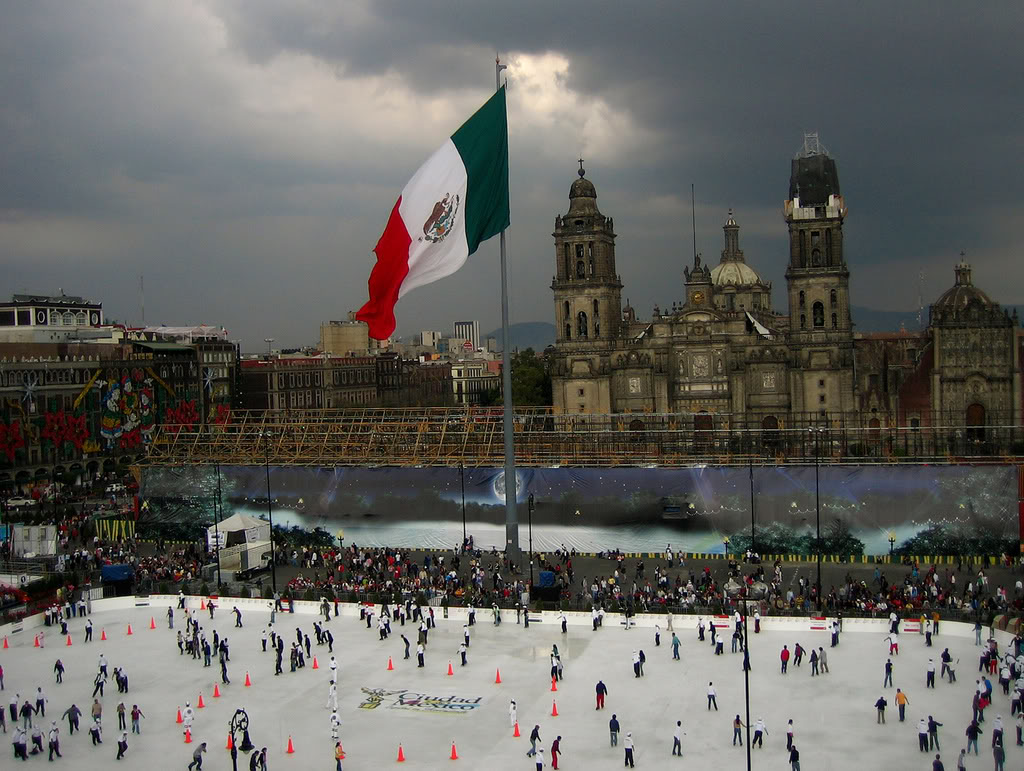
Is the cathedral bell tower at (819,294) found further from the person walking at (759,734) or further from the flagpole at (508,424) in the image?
the person walking at (759,734)

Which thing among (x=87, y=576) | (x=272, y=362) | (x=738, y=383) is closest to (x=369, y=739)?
(x=87, y=576)

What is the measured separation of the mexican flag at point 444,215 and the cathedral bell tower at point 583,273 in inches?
2038

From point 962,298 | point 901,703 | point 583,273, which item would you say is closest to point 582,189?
point 583,273

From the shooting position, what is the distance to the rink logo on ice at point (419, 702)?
105ft

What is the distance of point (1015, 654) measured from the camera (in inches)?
1291

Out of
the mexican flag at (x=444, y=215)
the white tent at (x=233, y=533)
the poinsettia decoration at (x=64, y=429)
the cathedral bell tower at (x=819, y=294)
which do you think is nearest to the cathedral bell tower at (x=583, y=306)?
the cathedral bell tower at (x=819, y=294)

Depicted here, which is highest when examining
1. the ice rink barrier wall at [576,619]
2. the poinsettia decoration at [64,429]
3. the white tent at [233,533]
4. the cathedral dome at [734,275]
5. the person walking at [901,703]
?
the cathedral dome at [734,275]

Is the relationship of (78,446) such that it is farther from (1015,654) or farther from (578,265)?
(1015,654)

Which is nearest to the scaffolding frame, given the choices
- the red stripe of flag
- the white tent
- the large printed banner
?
the large printed banner

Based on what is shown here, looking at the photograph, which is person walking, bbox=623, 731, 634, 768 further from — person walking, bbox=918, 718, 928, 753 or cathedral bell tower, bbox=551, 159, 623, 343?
cathedral bell tower, bbox=551, 159, 623, 343

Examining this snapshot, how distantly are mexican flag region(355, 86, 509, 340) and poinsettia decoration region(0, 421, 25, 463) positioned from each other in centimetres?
5171

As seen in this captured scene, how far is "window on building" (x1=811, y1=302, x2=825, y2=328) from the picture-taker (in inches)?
3408

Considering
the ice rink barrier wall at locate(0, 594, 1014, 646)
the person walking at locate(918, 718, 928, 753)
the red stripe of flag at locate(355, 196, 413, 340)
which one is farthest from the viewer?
the ice rink barrier wall at locate(0, 594, 1014, 646)

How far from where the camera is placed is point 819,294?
8631 centimetres
